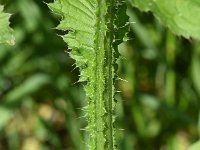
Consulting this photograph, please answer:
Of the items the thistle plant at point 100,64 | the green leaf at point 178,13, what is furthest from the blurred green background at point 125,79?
the thistle plant at point 100,64

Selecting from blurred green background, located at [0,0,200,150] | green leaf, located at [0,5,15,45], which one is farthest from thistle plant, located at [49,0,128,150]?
blurred green background, located at [0,0,200,150]

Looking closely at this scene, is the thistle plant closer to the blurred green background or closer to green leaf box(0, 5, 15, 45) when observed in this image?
green leaf box(0, 5, 15, 45)

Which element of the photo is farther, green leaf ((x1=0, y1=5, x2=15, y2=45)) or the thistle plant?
green leaf ((x1=0, y1=5, x2=15, y2=45))

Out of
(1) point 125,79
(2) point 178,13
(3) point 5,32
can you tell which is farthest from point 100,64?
(1) point 125,79

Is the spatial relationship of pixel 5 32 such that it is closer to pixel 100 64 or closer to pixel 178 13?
pixel 100 64

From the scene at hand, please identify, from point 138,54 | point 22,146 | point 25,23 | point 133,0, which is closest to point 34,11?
point 25,23

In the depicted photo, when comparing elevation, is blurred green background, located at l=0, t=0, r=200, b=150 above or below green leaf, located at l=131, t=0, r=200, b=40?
below
